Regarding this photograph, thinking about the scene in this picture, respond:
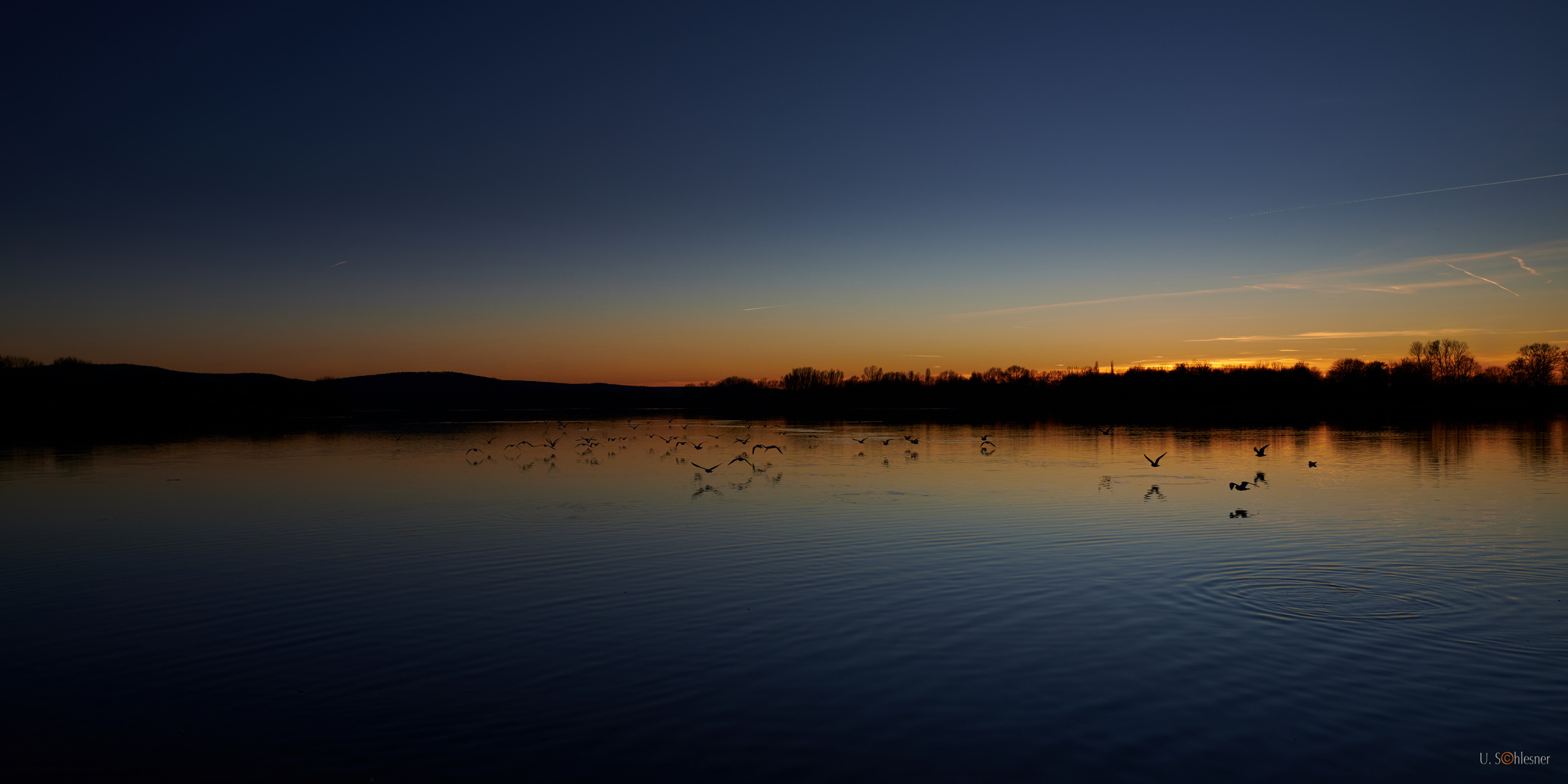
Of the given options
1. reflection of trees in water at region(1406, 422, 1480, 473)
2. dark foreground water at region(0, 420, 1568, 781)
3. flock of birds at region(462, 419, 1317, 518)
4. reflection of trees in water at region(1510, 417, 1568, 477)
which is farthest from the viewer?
flock of birds at region(462, 419, 1317, 518)

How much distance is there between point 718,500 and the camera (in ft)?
88.8

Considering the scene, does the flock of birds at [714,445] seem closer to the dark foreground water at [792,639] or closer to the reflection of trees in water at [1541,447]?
the reflection of trees in water at [1541,447]

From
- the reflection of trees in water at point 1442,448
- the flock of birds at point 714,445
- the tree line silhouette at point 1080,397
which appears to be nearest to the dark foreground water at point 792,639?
the flock of birds at point 714,445

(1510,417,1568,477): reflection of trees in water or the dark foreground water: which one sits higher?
(1510,417,1568,477): reflection of trees in water

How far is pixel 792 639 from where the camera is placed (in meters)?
11.6

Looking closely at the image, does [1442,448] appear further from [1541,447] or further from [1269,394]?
[1269,394]

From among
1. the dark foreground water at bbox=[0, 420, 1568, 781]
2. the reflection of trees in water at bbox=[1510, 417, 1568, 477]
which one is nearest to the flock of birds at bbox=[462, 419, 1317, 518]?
the reflection of trees in water at bbox=[1510, 417, 1568, 477]

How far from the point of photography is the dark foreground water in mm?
7973

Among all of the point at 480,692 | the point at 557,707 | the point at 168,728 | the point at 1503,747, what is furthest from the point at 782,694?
the point at 1503,747

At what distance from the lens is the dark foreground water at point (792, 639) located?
26.2 feet

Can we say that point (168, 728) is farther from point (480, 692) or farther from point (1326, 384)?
point (1326, 384)

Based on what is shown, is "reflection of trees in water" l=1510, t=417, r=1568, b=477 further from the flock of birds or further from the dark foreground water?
the dark foreground water

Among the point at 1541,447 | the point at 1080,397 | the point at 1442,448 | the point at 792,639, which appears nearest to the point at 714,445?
the point at 1442,448

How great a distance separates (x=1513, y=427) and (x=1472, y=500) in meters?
59.0
